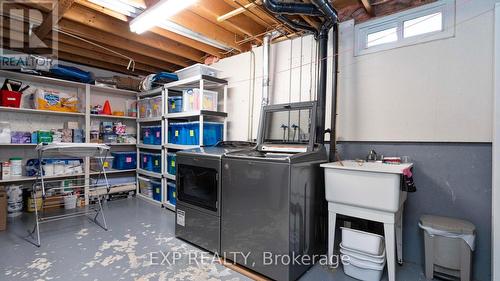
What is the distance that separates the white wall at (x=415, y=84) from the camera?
1857mm

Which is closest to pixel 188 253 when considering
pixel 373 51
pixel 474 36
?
pixel 373 51

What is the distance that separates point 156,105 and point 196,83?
104cm

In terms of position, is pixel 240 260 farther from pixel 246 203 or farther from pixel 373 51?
pixel 373 51

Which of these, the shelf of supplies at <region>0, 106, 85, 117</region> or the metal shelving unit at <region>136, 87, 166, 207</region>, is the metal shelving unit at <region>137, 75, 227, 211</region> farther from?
the shelf of supplies at <region>0, 106, 85, 117</region>

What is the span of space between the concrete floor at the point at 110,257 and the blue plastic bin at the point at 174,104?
1.67m

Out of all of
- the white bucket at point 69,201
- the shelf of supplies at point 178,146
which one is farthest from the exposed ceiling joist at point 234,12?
the white bucket at point 69,201

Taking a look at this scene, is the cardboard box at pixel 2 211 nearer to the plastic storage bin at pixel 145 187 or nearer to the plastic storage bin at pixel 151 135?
the plastic storage bin at pixel 145 187

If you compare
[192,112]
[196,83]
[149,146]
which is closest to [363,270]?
[192,112]

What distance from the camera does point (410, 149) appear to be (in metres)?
2.15

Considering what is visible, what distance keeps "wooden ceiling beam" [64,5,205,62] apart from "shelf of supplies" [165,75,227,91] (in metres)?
0.51

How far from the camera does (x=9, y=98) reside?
10.7ft

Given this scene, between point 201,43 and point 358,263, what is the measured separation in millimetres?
3259

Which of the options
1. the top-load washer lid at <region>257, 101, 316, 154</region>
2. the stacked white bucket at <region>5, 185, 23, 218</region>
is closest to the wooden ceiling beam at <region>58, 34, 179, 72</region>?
the stacked white bucket at <region>5, 185, 23, 218</region>

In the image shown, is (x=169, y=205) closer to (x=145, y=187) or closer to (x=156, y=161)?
(x=156, y=161)
